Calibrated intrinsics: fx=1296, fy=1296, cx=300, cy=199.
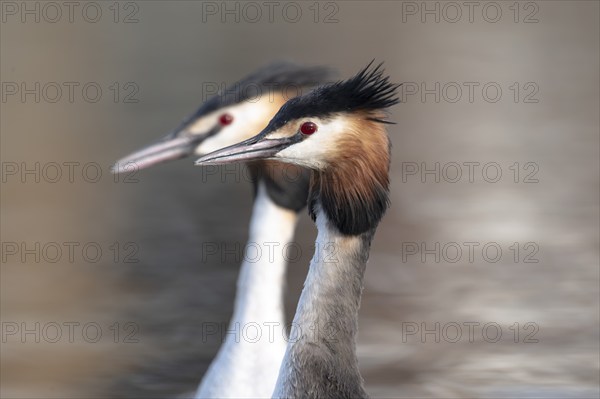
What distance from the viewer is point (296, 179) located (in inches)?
268

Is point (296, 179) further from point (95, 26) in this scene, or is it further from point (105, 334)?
point (95, 26)

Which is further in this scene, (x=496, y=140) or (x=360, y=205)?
(x=496, y=140)

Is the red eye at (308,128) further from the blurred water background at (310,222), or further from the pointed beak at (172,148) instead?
the blurred water background at (310,222)

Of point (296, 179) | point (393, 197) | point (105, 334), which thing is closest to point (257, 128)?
point (296, 179)

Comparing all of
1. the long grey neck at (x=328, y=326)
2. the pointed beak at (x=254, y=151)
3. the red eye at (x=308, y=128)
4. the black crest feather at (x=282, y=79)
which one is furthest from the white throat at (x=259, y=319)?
the red eye at (x=308, y=128)

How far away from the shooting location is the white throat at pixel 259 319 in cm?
656

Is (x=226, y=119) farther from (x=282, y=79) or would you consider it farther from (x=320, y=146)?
(x=320, y=146)

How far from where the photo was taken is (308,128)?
5047 mm

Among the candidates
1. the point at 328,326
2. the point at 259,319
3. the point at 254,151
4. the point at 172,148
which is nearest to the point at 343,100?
the point at 254,151

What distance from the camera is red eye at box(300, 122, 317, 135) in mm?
5047

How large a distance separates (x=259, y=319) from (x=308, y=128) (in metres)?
1.92

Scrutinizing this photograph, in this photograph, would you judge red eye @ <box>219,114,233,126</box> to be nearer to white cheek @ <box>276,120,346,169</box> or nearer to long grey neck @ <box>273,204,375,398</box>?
white cheek @ <box>276,120,346,169</box>

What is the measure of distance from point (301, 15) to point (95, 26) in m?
3.47

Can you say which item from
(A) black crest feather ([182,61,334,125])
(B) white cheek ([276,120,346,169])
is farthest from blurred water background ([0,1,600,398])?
(B) white cheek ([276,120,346,169])
